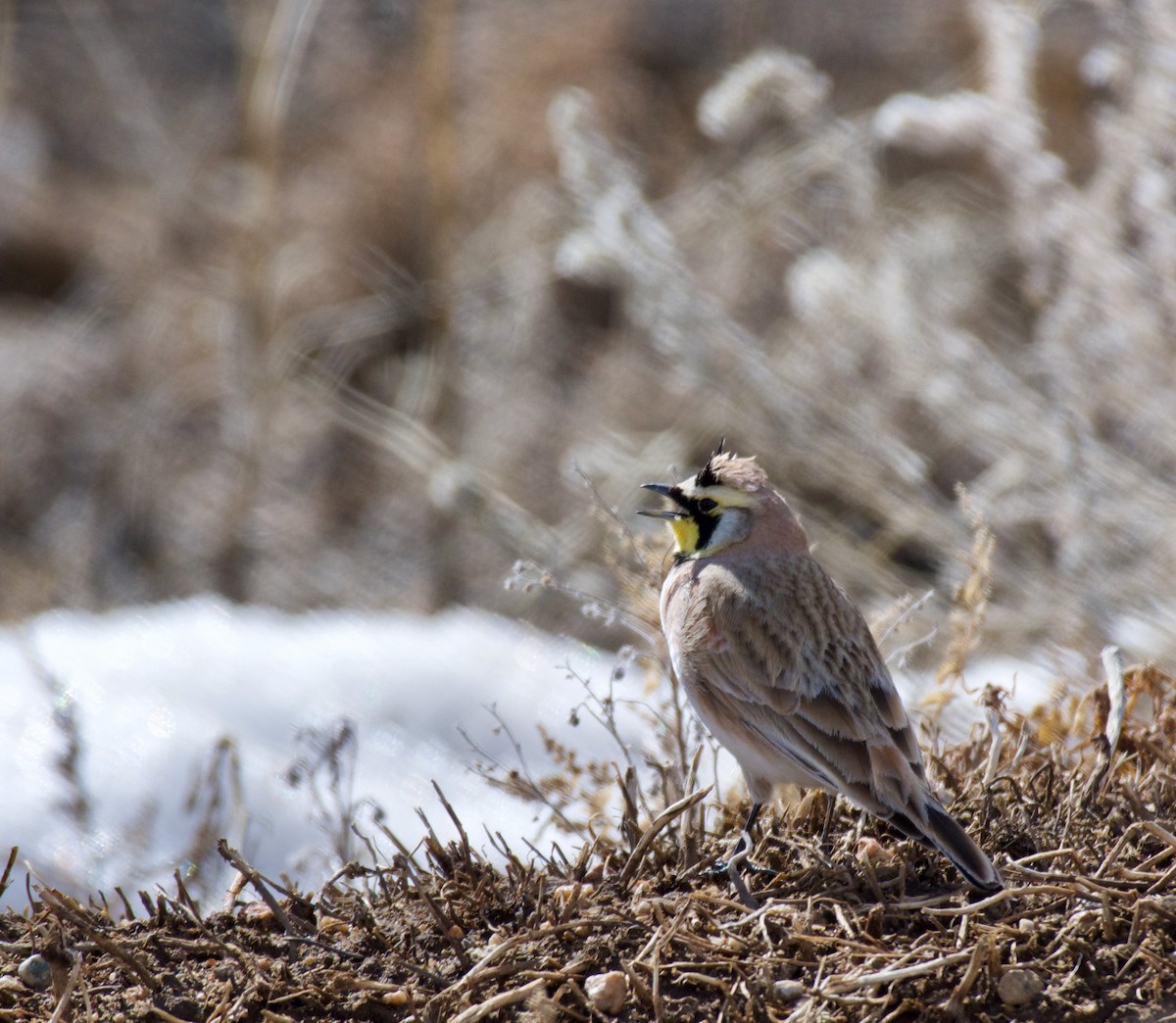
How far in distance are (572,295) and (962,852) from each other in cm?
718

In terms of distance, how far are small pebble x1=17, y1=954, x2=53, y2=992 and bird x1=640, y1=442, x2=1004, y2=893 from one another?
1.03 m

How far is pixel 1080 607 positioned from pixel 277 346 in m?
4.68

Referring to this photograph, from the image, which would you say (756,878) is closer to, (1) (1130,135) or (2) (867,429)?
(2) (867,429)

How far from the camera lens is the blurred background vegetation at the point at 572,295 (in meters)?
3.79

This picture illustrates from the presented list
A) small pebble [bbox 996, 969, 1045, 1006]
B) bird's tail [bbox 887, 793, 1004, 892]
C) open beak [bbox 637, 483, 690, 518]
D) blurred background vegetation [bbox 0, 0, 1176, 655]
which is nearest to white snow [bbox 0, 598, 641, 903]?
blurred background vegetation [bbox 0, 0, 1176, 655]

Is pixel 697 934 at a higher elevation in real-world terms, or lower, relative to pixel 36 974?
lower

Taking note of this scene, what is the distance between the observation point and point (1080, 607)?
3521 millimetres

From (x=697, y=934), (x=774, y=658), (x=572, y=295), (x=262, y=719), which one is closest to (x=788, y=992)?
(x=697, y=934)

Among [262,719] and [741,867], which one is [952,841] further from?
[262,719]

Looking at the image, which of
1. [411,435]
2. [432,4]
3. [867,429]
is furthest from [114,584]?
[867,429]

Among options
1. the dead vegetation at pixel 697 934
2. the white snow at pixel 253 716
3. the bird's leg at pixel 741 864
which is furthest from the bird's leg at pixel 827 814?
the white snow at pixel 253 716

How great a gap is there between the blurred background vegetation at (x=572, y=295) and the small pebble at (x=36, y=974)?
107 cm

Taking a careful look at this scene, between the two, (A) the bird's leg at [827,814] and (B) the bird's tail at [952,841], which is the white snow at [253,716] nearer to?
(A) the bird's leg at [827,814]

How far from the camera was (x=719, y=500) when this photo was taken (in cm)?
246
